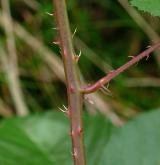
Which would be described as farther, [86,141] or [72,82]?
[86,141]

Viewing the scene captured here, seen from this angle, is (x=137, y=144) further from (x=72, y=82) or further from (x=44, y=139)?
(x=72, y=82)

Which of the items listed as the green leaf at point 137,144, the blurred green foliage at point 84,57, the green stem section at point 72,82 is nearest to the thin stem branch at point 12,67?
the blurred green foliage at point 84,57

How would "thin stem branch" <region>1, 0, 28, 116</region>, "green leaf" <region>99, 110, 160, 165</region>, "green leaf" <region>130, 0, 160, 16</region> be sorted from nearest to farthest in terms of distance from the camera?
1. "green leaf" <region>130, 0, 160, 16</region>
2. "green leaf" <region>99, 110, 160, 165</region>
3. "thin stem branch" <region>1, 0, 28, 116</region>

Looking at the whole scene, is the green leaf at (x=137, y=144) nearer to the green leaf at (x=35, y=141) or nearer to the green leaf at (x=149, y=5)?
the green leaf at (x=35, y=141)

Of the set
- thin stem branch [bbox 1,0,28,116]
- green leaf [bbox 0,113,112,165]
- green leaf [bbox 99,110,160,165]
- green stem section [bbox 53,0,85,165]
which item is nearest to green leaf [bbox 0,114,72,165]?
green leaf [bbox 0,113,112,165]

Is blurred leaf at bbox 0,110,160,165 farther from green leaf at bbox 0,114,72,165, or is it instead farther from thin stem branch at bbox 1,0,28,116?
thin stem branch at bbox 1,0,28,116

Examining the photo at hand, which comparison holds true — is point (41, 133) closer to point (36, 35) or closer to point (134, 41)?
point (36, 35)

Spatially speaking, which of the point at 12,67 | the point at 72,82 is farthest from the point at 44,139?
the point at 72,82

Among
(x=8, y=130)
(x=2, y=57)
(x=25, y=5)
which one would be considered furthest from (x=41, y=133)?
(x=25, y=5)
